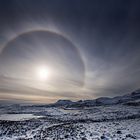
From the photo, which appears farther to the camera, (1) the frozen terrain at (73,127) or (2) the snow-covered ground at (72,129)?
(1) the frozen terrain at (73,127)

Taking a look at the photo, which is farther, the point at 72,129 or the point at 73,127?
the point at 73,127

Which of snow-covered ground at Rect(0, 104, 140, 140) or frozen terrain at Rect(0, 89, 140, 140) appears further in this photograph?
frozen terrain at Rect(0, 89, 140, 140)

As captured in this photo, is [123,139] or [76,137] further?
[76,137]

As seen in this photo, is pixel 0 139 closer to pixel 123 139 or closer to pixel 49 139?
pixel 49 139

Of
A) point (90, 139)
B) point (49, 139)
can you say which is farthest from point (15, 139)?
point (90, 139)

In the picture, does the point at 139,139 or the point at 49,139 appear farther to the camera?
the point at 49,139

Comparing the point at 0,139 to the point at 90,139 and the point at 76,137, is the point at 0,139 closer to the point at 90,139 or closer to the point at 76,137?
the point at 76,137

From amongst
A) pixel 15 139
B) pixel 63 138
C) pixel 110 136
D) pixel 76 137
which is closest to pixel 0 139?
pixel 15 139

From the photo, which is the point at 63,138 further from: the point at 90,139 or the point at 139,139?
the point at 139,139

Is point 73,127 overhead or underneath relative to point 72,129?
overhead
